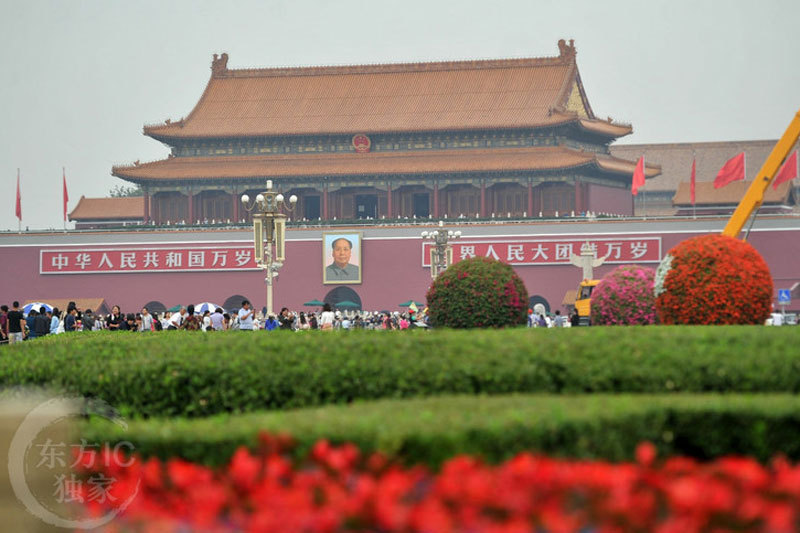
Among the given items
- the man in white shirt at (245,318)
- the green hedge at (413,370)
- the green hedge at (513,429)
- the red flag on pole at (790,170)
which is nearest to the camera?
the green hedge at (513,429)

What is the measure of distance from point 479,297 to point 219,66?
120 ft

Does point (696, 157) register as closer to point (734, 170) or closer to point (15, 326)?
point (734, 170)

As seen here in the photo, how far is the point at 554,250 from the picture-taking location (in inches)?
1638

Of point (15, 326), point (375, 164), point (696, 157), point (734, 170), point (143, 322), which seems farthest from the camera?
point (696, 157)

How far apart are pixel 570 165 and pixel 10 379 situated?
3562cm

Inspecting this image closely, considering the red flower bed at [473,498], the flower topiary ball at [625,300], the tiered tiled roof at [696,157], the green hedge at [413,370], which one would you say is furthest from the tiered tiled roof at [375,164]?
the red flower bed at [473,498]

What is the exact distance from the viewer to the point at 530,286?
4159 centimetres

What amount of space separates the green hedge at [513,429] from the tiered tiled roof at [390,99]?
125ft

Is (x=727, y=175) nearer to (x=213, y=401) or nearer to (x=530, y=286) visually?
(x=530, y=286)

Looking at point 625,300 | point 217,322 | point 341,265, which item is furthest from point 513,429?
point 341,265

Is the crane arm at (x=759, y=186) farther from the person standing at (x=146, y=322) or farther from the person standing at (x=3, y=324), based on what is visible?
the person standing at (x=3, y=324)

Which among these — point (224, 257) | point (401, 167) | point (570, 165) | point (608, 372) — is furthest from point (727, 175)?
point (608, 372)

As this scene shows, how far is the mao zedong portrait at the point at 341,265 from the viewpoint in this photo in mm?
42812

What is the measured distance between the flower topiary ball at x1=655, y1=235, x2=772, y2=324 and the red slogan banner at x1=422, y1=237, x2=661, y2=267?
26841mm
